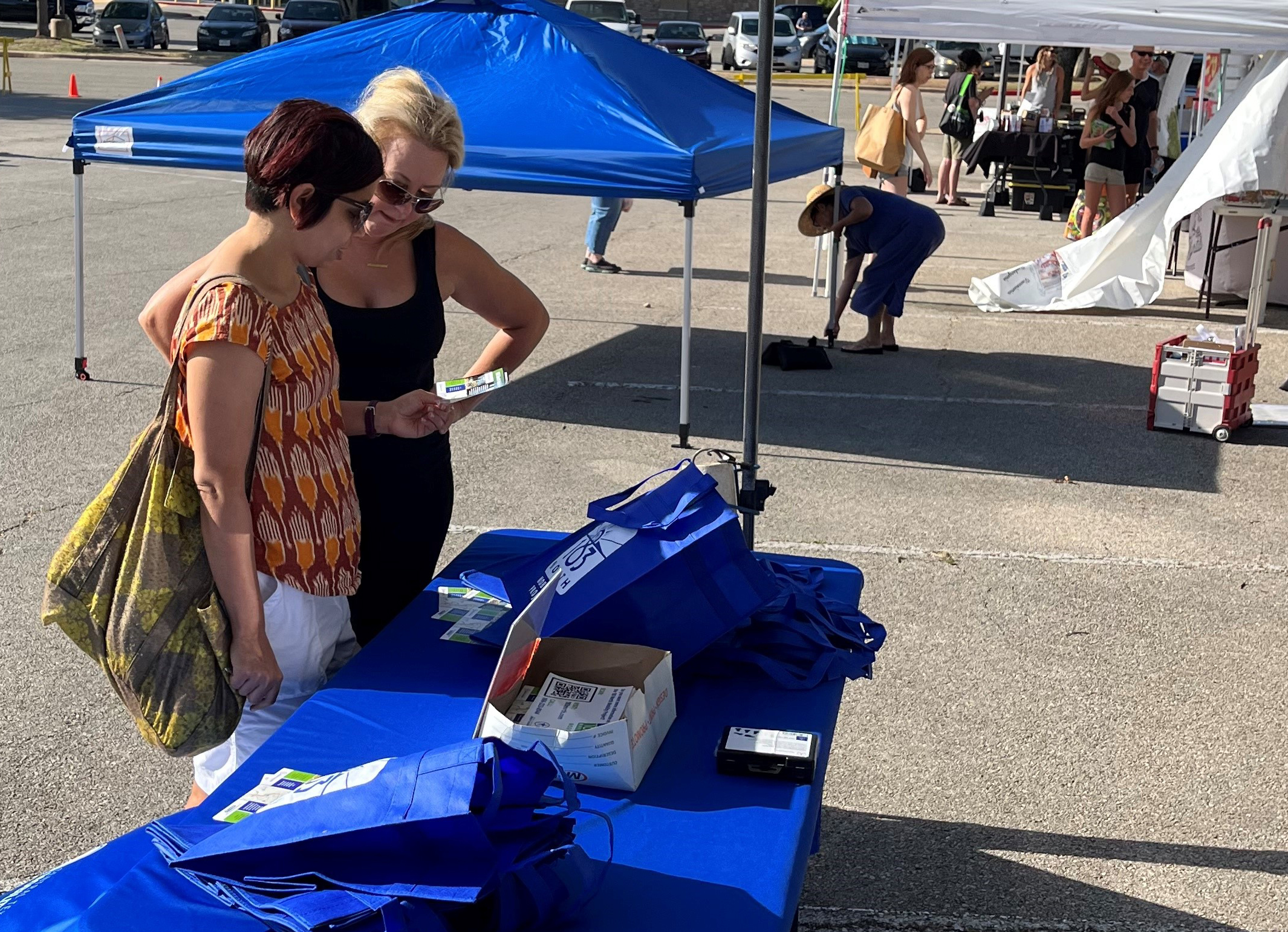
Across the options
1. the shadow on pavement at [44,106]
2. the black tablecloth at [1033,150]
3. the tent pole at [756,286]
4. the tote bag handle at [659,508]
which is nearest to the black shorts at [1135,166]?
the black tablecloth at [1033,150]

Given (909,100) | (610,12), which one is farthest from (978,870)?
(610,12)

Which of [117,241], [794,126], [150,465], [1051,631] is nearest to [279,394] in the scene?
[150,465]

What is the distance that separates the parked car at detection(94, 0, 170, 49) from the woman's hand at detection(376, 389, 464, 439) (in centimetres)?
3614

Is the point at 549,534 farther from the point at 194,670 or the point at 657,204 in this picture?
the point at 657,204

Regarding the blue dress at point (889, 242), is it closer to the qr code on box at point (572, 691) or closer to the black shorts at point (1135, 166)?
the black shorts at point (1135, 166)

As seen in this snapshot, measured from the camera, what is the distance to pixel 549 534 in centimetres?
342

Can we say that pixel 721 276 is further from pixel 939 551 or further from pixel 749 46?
pixel 749 46

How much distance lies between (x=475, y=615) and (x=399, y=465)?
1.43ft

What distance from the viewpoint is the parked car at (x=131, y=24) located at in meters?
35.0

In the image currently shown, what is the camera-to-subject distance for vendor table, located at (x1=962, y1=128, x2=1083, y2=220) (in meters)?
16.1

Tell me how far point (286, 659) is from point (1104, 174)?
12.2 m

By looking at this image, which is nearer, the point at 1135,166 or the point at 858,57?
the point at 1135,166

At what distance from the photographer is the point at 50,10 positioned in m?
39.5

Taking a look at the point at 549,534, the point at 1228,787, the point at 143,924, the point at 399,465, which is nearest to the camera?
the point at 143,924
